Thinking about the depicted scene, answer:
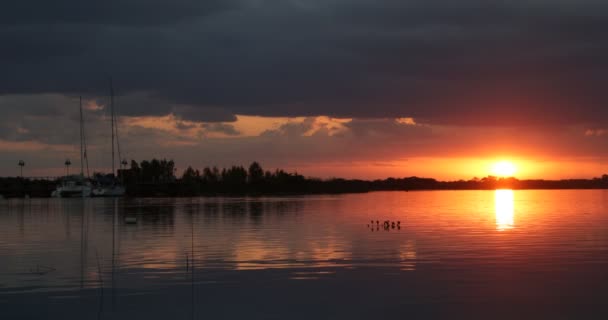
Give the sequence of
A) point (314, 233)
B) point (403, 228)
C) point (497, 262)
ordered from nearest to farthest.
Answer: point (497, 262) → point (314, 233) → point (403, 228)

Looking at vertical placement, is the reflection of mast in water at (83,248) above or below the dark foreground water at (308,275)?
above

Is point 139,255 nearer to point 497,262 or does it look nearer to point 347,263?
point 347,263

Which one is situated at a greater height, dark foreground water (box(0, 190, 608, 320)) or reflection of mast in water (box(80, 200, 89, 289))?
reflection of mast in water (box(80, 200, 89, 289))

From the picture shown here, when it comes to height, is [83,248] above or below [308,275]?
above

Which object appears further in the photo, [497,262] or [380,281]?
[497,262]

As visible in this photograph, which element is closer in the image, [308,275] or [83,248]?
[308,275]

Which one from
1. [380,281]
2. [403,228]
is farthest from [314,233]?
[380,281]

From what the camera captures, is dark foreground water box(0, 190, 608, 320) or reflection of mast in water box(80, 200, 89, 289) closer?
dark foreground water box(0, 190, 608, 320)

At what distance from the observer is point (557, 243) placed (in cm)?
5572

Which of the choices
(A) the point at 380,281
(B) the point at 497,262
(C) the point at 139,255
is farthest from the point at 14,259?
(B) the point at 497,262

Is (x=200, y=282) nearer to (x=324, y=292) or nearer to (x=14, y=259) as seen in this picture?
(x=324, y=292)

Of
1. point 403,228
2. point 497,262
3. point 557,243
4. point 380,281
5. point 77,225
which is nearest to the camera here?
point 380,281

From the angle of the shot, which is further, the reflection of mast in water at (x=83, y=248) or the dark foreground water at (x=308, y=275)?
the reflection of mast in water at (x=83, y=248)

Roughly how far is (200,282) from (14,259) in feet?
58.1
